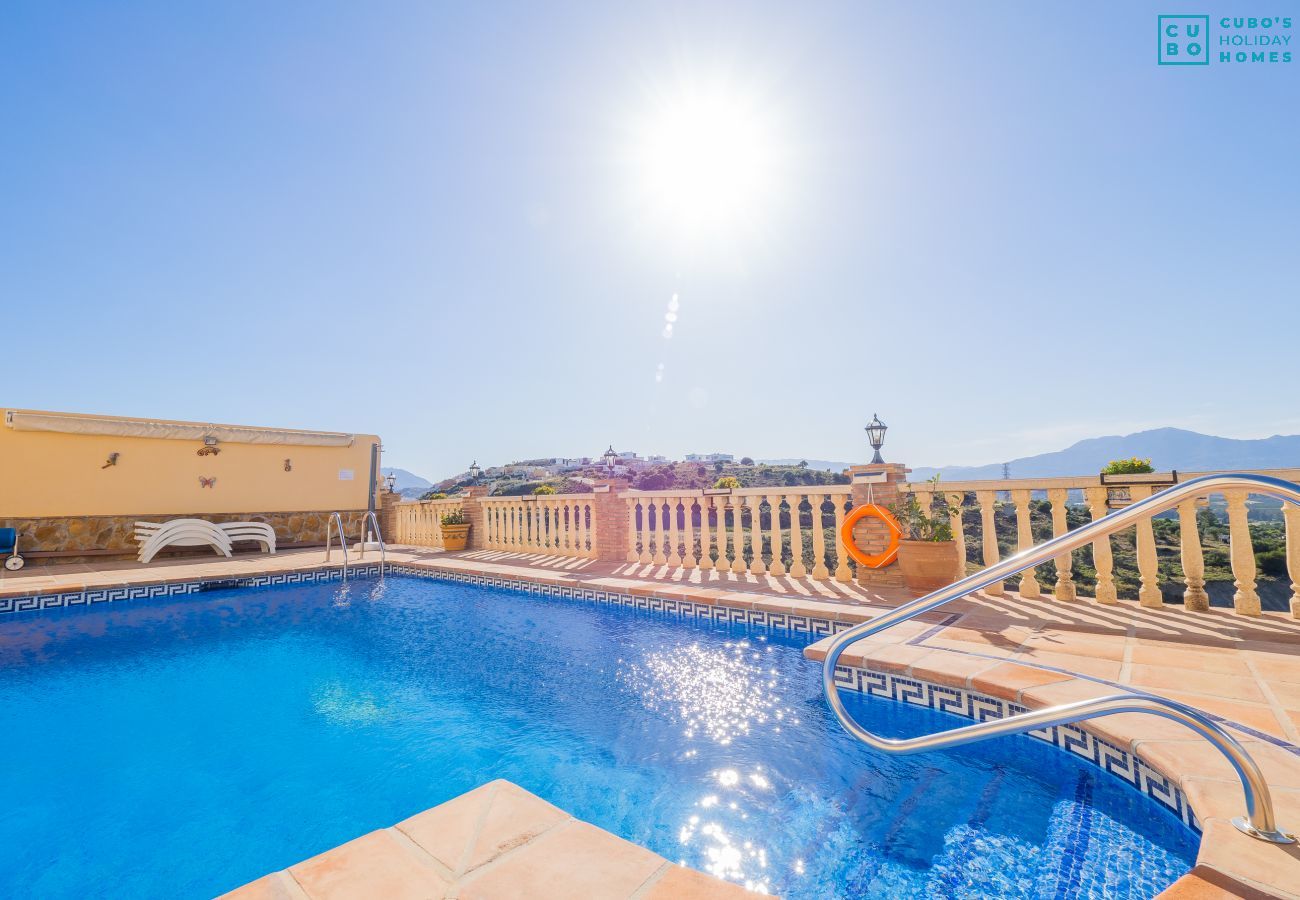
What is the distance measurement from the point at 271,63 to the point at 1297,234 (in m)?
14.5

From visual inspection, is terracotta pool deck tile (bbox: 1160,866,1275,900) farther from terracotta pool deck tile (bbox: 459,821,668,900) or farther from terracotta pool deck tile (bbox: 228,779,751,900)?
terracotta pool deck tile (bbox: 459,821,668,900)

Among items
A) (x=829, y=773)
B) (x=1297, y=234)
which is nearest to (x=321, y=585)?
(x=829, y=773)

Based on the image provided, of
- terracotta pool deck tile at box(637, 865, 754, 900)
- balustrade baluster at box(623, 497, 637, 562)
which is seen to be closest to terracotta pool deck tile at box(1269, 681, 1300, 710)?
terracotta pool deck tile at box(637, 865, 754, 900)

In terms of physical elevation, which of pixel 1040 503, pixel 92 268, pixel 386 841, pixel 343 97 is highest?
pixel 343 97

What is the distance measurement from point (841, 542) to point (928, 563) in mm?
974

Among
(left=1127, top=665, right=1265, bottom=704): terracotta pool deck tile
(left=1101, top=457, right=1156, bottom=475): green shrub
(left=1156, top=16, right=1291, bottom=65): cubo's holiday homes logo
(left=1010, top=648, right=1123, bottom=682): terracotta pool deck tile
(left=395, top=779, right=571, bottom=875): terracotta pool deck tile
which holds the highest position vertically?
(left=1156, top=16, right=1291, bottom=65): cubo's holiday homes logo

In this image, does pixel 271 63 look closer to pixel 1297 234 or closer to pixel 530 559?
pixel 530 559

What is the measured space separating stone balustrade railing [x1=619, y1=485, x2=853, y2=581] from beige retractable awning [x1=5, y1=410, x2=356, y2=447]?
8.90 meters

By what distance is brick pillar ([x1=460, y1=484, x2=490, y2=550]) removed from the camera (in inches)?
384

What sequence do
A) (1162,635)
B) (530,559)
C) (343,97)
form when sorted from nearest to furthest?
(1162,635), (343,97), (530,559)

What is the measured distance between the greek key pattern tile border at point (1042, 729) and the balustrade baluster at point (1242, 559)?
8.36 feet

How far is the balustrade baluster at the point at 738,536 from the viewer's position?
6082 mm

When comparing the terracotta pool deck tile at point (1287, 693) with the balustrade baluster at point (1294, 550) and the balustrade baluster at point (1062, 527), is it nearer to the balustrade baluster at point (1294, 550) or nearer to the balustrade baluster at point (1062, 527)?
the balustrade baluster at point (1294, 550)

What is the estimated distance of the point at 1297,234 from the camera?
7188 millimetres
